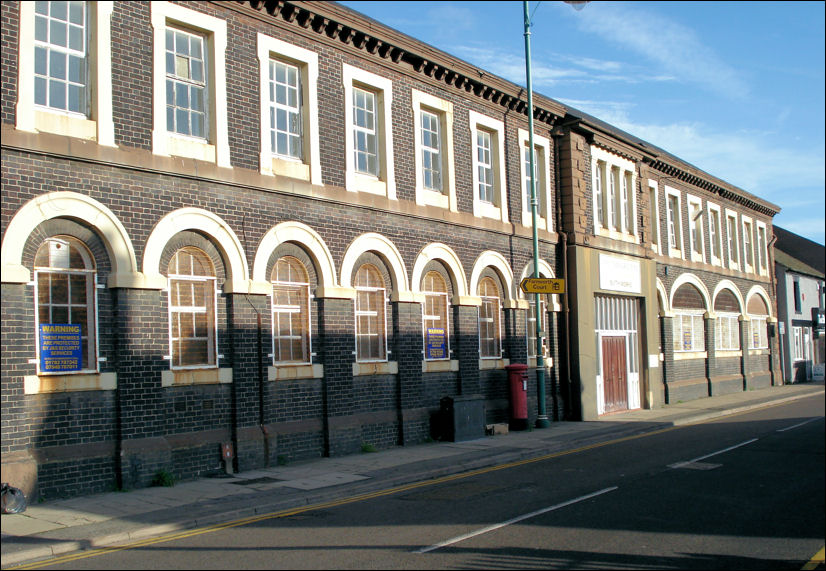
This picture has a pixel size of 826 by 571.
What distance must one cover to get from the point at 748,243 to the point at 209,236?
32.2 metres

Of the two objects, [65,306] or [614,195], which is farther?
[614,195]

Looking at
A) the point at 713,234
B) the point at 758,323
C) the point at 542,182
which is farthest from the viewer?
the point at 758,323

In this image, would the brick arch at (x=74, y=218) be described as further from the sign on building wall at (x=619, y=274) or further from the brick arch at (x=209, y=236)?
the sign on building wall at (x=619, y=274)

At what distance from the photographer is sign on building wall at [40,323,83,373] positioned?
1159 cm

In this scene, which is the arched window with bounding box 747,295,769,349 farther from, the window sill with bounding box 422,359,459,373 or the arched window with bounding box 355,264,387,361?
the arched window with bounding box 355,264,387,361

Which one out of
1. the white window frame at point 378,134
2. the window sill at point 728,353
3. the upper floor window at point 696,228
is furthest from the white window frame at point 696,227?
the white window frame at point 378,134

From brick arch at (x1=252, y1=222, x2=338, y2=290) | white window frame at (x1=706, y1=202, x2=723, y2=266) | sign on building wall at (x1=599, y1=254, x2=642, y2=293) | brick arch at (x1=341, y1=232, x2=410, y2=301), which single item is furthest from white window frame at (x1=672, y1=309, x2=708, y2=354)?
brick arch at (x1=252, y1=222, x2=338, y2=290)

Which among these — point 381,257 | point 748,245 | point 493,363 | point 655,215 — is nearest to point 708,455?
point 493,363

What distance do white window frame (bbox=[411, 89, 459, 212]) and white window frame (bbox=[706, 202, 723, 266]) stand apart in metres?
18.8

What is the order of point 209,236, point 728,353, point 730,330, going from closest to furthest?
point 209,236
point 728,353
point 730,330

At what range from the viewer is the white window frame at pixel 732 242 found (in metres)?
36.5

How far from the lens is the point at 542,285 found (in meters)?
20.6

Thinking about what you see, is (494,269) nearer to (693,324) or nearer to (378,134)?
(378,134)

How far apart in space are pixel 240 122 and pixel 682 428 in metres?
13.9
